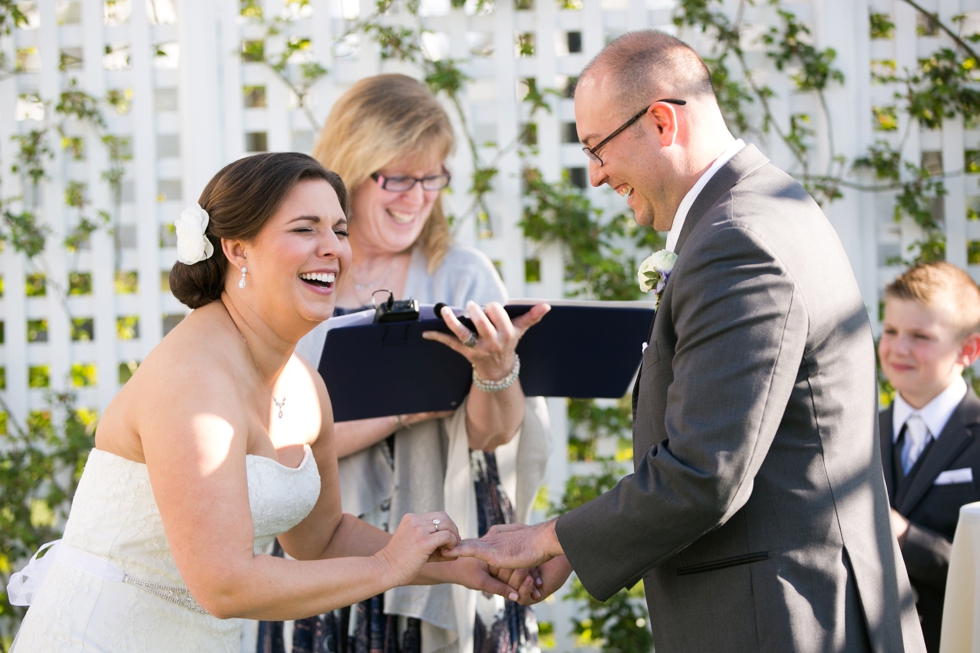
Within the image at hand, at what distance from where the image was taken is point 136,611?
217 cm

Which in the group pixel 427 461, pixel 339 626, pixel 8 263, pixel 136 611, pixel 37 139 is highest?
pixel 37 139

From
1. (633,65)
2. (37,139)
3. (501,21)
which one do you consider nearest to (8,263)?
(37,139)

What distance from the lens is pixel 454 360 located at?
2811mm

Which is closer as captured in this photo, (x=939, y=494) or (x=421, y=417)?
(x=421, y=417)

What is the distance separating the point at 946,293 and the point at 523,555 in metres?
2.08

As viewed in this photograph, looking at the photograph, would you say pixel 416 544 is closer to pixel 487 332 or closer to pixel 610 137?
pixel 487 332

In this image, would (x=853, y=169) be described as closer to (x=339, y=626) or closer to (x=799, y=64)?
(x=799, y=64)

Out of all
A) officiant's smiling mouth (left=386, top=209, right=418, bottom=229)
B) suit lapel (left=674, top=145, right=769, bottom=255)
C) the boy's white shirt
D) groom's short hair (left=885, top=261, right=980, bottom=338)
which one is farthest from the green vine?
suit lapel (left=674, top=145, right=769, bottom=255)

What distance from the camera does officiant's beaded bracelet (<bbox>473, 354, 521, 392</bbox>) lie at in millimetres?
2787

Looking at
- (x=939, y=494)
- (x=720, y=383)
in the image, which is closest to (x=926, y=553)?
(x=939, y=494)

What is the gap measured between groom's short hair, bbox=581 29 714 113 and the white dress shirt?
0.15 meters

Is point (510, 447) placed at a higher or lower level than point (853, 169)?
lower

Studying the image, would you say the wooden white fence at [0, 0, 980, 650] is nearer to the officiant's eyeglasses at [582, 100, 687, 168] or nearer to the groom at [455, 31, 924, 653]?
the officiant's eyeglasses at [582, 100, 687, 168]

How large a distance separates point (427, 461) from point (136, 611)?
1.07m
